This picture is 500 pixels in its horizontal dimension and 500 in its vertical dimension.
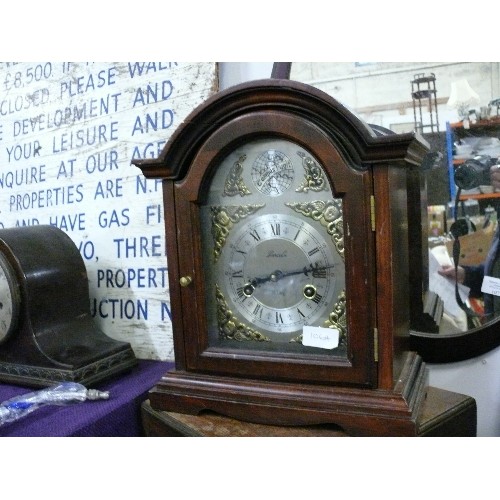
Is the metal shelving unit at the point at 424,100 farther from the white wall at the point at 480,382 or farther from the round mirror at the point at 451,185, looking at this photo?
the white wall at the point at 480,382

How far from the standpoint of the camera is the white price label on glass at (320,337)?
Answer: 0.78 m

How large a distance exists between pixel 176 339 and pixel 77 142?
65 cm

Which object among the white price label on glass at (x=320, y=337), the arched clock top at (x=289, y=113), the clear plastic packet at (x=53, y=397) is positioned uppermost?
the arched clock top at (x=289, y=113)

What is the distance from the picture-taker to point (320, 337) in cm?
79

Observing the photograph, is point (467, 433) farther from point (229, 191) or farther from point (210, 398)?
point (229, 191)

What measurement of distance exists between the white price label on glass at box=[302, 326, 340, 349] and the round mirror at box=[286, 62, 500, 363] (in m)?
0.31

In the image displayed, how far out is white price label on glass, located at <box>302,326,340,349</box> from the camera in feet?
2.56

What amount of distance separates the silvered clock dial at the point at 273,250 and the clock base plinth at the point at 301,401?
2.7 inches

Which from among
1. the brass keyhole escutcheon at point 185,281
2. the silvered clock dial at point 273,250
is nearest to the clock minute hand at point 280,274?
the silvered clock dial at point 273,250

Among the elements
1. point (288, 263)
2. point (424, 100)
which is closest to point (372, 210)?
point (288, 263)

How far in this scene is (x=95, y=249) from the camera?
125 centimetres

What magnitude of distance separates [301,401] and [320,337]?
104 millimetres

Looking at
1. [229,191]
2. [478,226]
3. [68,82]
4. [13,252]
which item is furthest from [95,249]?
[478,226]

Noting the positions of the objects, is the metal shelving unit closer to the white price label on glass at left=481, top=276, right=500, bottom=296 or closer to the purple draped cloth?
the white price label on glass at left=481, top=276, right=500, bottom=296
